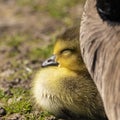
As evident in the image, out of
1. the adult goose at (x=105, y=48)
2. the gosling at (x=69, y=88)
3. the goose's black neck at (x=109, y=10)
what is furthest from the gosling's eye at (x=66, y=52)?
the goose's black neck at (x=109, y=10)

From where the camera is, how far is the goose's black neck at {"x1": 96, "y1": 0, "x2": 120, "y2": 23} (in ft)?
12.9

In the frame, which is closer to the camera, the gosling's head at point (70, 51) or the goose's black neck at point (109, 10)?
the goose's black neck at point (109, 10)

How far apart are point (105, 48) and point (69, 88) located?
63cm

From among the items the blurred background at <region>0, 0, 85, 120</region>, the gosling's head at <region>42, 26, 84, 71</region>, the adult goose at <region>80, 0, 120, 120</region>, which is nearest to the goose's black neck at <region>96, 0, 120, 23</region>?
the adult goose at <region>80, 0, 120, 120</region>

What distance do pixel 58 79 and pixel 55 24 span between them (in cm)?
247

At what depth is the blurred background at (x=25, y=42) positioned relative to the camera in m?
4.66

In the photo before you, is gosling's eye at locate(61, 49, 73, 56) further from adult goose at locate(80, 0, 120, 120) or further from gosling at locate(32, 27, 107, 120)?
adult goose at locate(80, 0, 120, 120)

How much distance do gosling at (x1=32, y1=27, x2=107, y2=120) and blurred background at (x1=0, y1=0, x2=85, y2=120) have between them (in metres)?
0.13

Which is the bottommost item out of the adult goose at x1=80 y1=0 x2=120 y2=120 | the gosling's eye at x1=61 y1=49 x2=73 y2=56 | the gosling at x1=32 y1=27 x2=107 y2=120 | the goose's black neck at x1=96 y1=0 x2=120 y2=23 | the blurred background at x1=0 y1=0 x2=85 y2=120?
the blurred background at x1=0 y1=0 x2=85 y2=120

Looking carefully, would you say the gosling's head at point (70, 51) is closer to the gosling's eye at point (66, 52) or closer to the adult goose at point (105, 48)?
the gosling's eye at point (66, 52)

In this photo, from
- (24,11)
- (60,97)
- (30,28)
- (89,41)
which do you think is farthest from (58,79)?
(24,11)

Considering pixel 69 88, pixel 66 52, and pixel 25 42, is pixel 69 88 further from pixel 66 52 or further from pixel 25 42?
pixel 25 42

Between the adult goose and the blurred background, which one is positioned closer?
the adult goose

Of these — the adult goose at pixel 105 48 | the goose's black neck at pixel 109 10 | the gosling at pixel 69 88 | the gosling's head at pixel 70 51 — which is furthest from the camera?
the gosling's head at pixel 70 51
